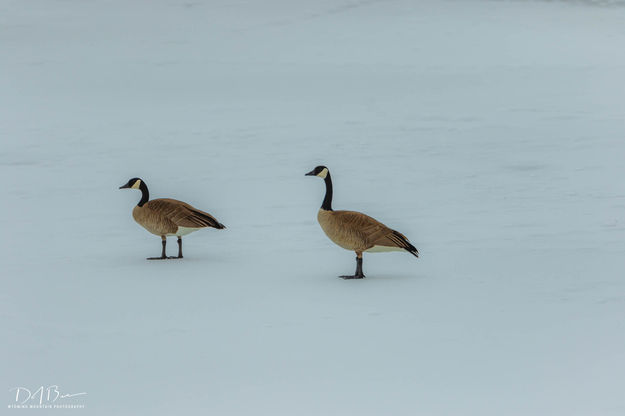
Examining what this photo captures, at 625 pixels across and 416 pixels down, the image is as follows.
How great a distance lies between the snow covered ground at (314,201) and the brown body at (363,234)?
54 cm

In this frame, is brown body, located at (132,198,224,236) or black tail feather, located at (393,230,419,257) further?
brown body, located at (132,198,224,236)

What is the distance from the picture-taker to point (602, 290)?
477 inches

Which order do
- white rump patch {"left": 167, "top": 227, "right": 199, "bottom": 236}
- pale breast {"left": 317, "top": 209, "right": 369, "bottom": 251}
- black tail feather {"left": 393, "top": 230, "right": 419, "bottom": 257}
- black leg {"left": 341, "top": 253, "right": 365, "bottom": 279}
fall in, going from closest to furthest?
1. black tail feather {"left": 393, "top": 230, "right": 419, "bottom": 257}
2. pale breast {"left": 317, "top": 209, "right": 369, "bottom": 251}
3. black leg {"left": 341, "top": 253, "right": 365, "bottom": 279}
4. white rump patch {"left": 167, "top": 227, "right": 199, "bottom": 236}

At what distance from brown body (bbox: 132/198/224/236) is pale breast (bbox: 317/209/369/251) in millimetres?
1757

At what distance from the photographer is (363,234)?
12219 millimetres

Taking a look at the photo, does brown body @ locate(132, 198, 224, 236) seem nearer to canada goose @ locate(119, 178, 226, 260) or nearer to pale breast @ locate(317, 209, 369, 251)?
canada goose @ locate(119, 178, 226, 260)

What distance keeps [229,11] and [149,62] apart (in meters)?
7.87

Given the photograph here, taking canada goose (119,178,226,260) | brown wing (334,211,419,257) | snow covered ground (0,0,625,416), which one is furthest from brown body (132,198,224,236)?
brown wing (334,211,419,257)

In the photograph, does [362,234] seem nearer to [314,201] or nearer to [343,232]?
[343,232]

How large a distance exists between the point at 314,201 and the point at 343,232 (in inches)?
248

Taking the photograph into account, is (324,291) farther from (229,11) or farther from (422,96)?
(229,11)

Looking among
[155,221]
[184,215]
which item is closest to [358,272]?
[184,215]

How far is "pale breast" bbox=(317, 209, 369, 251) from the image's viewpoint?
12242mm

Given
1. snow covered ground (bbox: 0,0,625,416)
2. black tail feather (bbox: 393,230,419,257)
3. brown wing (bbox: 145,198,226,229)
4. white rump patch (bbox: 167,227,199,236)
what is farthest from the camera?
Result: white rump patch (bbox: 167,227,199,236)
